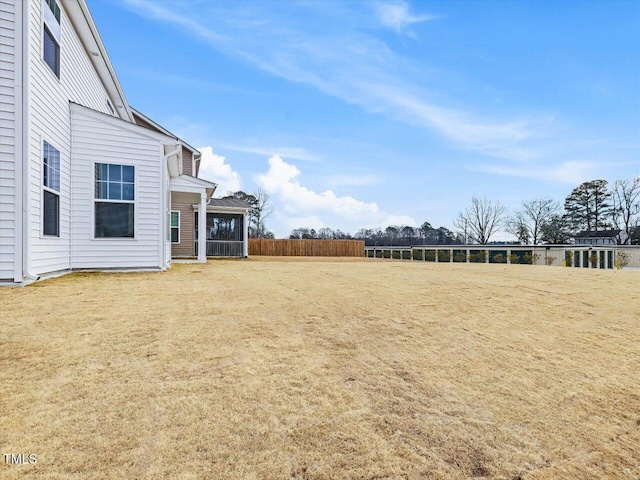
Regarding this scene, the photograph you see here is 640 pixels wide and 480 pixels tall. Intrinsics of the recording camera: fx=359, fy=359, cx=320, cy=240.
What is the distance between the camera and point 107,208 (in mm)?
7734

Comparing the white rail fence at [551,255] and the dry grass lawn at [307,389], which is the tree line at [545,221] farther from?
the dry grass lawn at [307,389]

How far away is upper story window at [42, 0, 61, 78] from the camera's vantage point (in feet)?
20.2

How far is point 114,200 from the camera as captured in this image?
780 centimetres

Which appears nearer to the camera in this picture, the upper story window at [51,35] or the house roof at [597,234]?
the upper story window at [51,35]

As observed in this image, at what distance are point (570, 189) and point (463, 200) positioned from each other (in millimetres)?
12059

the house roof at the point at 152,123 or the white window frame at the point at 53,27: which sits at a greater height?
the house roof at the point at 152,123

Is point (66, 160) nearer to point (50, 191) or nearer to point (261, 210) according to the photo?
point (50, 191)

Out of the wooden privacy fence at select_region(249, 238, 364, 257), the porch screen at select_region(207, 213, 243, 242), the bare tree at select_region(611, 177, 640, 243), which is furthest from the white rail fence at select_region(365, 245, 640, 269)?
the bare tree at select_region(611, 177, 640, 243)

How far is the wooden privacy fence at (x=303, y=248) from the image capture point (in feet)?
86.8

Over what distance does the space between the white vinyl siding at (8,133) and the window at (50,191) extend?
28.3 inches

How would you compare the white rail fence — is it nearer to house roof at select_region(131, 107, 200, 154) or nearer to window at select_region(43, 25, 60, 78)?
house roof at select_region(131, 107, 200, 154)

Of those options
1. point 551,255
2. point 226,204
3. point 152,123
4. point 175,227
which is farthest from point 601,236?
point 152,123

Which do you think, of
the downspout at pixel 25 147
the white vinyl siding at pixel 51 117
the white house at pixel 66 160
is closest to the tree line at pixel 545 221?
the white house at pixel 66 160

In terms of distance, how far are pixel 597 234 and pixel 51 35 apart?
50514mm
